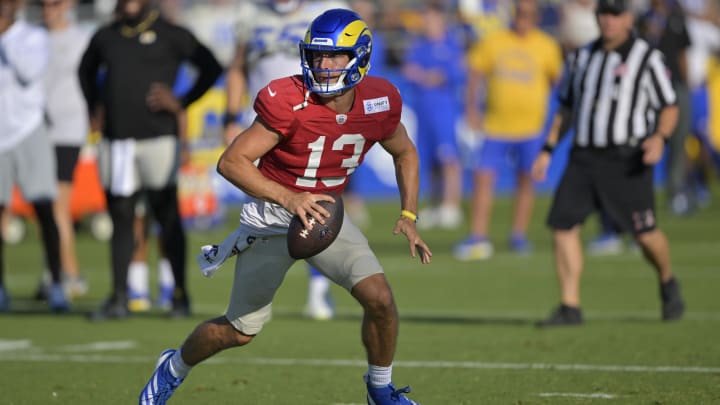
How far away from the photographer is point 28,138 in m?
10.7

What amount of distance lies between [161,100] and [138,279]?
158 centimetres

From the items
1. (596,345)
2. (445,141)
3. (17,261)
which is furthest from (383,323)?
(445,141)

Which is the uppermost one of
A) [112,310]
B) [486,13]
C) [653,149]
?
[653,149]

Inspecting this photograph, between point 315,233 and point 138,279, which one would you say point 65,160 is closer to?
point 138,279

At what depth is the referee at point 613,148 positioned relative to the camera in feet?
30.9

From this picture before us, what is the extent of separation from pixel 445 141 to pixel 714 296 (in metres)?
8.36

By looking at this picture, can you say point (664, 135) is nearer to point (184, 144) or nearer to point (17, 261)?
point (184, 144)

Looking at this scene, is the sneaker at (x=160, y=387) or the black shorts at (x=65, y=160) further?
the black shorts at (x=65, y=160)

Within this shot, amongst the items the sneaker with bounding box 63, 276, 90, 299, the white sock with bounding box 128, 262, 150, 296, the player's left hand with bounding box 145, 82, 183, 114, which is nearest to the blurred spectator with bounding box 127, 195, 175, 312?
the white sock with bounding box 128, 262, 150, 296

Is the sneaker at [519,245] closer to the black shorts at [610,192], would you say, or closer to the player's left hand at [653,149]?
the black shorts at [610,192]

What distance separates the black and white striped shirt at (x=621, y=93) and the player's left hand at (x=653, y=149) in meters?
0.24

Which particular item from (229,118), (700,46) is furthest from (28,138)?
(700,46)

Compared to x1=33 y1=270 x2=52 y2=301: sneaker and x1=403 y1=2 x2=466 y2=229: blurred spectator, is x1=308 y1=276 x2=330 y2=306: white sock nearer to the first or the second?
x1=33 y1=270 x2=52 y2=301: sneaker

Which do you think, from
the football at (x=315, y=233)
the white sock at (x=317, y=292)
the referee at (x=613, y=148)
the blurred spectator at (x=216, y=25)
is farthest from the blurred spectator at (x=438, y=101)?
the football at (x=315, y=233)
